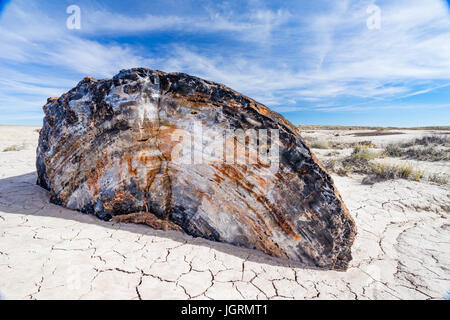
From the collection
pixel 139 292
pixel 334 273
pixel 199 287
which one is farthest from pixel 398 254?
pixel 139 292

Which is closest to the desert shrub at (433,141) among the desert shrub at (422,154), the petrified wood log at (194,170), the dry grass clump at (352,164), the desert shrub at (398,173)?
the desert shrub at (422,154)

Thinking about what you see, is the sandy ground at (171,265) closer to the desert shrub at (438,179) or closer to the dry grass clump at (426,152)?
the desert shrub at (438,179)

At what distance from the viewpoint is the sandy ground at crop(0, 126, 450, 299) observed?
1579 mm

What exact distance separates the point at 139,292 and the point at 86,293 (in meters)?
0.37

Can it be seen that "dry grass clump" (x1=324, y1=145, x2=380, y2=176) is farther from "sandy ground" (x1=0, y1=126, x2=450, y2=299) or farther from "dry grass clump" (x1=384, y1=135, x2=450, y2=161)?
"sandy ground" (x1=0, y1=126, x2=450, y2=299)

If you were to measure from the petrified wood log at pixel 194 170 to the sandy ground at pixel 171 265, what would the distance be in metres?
0.19

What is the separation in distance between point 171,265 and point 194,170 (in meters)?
0.97

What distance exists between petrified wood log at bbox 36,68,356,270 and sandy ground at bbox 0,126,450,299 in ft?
0.63

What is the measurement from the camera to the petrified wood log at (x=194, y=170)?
6.70ft
